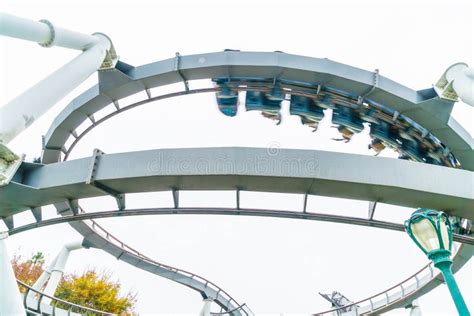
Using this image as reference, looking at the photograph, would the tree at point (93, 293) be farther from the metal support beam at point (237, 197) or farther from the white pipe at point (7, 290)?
the metal support beam at point (237, 197)

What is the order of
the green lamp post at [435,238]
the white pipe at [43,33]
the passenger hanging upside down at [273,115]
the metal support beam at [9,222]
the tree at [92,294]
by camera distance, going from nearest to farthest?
the green lamp post at [435,238] < the white pipe at [43,33] < the metal support beam at [9,222] < the passenger hanging upside down at [273,115] < the tree at [92,294]

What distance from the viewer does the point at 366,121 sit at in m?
12.2

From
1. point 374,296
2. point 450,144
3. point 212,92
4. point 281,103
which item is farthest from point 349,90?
point 374,296

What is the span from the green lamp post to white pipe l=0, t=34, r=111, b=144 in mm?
6019

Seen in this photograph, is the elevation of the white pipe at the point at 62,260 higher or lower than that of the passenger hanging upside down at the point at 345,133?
lower

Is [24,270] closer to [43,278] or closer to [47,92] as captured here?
[43,278]

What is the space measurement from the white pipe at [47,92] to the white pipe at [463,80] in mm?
8709

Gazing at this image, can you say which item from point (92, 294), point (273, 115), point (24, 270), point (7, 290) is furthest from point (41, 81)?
point (24, 270)

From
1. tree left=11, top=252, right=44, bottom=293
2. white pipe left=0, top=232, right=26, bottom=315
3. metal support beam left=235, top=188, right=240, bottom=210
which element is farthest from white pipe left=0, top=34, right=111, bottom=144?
tree left=11, top=252, right=44, bottom=293

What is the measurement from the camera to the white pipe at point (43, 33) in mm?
6305

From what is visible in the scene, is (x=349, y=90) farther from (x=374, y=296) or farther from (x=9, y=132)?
(x=374, y=296)

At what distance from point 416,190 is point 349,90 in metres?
4.69

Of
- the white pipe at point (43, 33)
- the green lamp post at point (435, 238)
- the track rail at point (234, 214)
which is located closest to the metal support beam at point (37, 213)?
the track rail at point (234, 214)

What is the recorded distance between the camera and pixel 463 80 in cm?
879
